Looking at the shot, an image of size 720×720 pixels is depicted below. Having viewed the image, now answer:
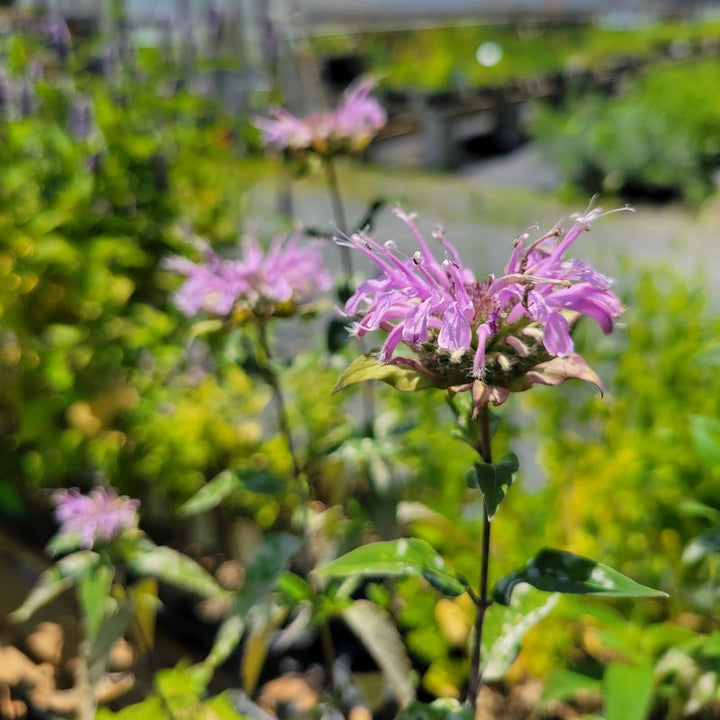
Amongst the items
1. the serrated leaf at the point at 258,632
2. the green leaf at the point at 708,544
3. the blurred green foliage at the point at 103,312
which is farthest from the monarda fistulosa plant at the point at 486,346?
the blurred green foliage at the point at 103,312

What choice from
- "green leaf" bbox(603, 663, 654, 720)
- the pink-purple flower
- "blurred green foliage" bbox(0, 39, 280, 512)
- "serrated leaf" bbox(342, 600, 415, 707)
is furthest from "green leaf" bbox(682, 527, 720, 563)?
"blurred green foliage" bbox(0, 39, 280, 512)

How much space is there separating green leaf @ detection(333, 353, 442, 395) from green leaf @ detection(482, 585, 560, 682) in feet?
0.91

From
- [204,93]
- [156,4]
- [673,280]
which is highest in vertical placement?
[156,4]

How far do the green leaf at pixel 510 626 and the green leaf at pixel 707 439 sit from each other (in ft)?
0.74

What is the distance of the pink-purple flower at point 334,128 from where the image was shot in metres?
1.18

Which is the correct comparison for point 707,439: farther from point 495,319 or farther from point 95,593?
point 95,593

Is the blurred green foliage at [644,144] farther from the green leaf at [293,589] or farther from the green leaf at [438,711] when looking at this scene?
the green leaf at [438,711]

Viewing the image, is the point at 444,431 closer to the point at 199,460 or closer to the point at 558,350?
the point at 199,460

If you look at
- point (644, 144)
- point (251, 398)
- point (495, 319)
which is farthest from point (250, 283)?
point (644, 144)

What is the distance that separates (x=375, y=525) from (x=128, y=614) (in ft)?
1.13

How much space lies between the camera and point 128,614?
101 cm

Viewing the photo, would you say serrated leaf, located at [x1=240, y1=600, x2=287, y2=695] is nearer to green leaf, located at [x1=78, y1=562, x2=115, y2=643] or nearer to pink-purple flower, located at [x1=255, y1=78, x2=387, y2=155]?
green leaf, located at [x1=78, y1=562, x2=115, y2=643]

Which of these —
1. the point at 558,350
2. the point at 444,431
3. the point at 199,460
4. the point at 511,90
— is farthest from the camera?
the point at 511,90

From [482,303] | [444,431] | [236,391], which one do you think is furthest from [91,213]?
[482,303]
